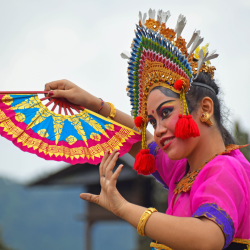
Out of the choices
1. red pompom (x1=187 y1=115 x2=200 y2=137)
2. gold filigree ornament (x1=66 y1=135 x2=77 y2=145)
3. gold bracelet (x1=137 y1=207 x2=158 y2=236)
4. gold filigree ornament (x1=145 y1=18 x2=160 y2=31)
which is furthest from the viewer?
gold filigree ornament (x1=66 y1=135 x2=77 y2=145)

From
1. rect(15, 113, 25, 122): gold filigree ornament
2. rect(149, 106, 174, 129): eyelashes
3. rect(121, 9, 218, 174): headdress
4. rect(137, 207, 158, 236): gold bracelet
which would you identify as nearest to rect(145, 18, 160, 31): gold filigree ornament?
rect(121, 9, 218, 174): headdress

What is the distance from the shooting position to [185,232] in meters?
1.83

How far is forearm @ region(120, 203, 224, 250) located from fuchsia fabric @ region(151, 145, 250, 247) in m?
0.05

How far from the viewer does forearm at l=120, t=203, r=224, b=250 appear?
1.81 metres

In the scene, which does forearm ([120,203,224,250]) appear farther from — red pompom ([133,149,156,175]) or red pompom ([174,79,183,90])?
red pompom ([174,79,183,90])

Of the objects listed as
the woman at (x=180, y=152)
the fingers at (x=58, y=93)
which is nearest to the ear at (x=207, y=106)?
the woman at (x=180, y=152)

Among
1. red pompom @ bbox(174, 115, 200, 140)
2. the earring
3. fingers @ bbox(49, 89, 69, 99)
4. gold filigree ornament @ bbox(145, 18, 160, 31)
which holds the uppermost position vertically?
gold filigree ornament @ bbox(145, 18, 160, 31)

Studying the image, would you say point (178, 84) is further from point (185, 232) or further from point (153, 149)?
point (185, 232)

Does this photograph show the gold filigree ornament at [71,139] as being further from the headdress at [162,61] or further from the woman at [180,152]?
the headdress at [162,61]

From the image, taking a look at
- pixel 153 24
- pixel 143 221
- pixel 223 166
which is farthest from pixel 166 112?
pixel 143 221

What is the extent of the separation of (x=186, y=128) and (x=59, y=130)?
1166 mm

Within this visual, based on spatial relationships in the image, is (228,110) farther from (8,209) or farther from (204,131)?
(8,209)

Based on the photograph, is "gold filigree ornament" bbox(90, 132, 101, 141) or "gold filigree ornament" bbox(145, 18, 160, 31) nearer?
"gold filigree ornament" bbox(145, 18, 160, 31)

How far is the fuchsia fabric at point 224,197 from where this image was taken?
187 centimetres
